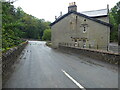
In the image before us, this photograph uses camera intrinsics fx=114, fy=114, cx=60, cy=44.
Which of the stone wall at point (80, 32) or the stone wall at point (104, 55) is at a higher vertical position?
the stone wall at point (80, 32)

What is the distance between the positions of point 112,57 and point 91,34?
16877 millimetres

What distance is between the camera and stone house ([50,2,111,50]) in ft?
82.2

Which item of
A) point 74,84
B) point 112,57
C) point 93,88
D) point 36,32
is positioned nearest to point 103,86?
point 93,88

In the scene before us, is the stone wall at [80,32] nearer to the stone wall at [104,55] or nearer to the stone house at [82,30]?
the stone house at [82,30]

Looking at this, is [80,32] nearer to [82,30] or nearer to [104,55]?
[82,30]

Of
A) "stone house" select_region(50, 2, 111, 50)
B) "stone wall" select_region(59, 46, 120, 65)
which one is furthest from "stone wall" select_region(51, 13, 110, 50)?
"stone wall" select_region(59, 46, 120, 65)

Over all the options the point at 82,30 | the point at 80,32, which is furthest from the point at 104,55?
the point at 80,32

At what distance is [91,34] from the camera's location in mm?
26125

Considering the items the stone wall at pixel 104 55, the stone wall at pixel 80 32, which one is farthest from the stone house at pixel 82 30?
the stone wall at pixel 104 55

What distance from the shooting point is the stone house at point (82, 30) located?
25.0 metres

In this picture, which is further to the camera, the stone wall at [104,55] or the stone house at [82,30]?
the stone house at [82,30]

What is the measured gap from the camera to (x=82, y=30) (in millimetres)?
27375

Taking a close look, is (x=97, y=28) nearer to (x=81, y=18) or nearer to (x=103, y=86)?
(x=81, y=18)

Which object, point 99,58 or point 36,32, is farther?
point 36,32
